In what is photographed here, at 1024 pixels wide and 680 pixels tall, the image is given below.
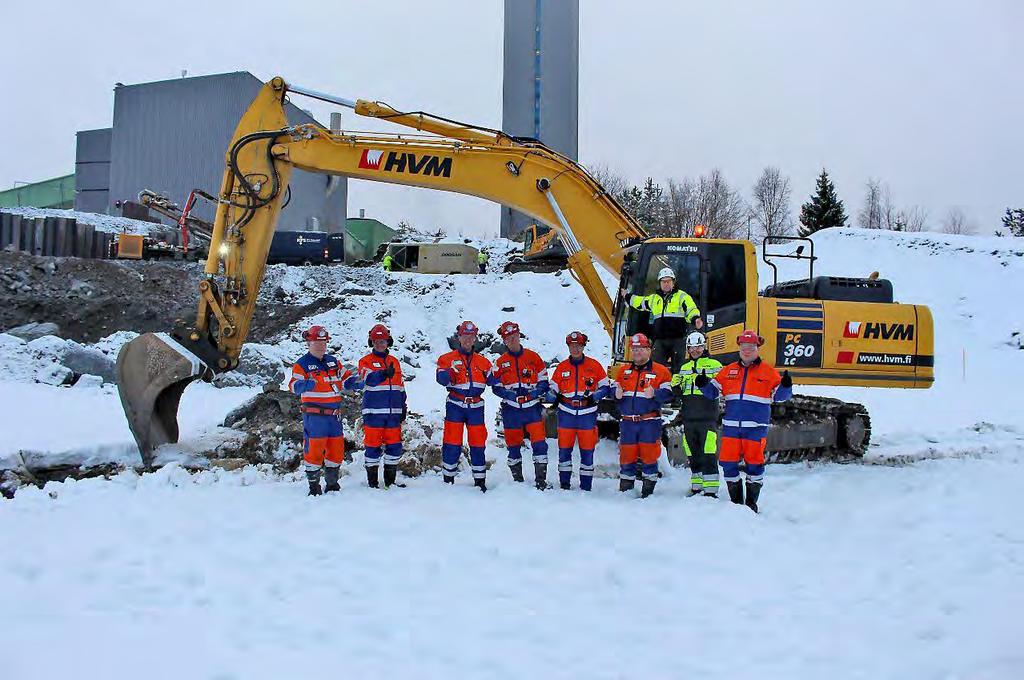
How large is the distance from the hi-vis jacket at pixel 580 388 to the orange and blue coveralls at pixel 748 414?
1.24m

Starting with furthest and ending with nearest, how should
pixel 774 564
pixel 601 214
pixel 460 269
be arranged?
pixel 460 269, pixel 601 214, pixel 774 564

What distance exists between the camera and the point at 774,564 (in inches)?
194

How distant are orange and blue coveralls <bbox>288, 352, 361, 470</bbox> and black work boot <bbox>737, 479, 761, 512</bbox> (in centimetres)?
385

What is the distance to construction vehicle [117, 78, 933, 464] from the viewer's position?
7.92 m

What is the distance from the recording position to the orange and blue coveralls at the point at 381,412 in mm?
6949

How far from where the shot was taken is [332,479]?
6.70 m

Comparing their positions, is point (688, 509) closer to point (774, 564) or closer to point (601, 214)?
point (774, 564)

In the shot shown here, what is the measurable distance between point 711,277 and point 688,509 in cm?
318

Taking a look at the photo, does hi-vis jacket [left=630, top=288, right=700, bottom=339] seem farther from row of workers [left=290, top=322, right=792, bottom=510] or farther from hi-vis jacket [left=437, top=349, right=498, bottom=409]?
hi-vis jacket [left=437, top=349, right=498, bottom=409]

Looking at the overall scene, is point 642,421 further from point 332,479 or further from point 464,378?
point 332,479

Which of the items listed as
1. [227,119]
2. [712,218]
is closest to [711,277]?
[227,119]

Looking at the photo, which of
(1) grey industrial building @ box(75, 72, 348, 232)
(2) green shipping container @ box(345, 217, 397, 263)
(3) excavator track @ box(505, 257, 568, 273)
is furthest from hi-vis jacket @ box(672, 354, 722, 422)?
→ (2) green shipping container @ box(345, 217, 397, 263)

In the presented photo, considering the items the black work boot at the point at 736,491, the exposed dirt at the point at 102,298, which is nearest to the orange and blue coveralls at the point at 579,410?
the black work boot at the point at 736,491

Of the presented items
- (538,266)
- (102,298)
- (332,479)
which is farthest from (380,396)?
(538,266)
